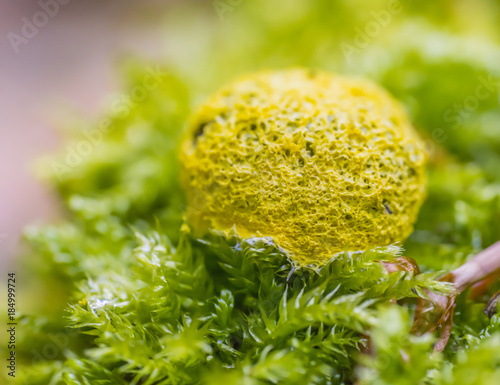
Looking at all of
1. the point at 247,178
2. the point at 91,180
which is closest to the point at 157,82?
the point at 91,180

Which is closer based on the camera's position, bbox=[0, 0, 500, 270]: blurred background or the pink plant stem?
the pink plant stem

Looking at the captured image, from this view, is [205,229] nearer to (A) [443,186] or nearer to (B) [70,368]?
(B) [70,368]

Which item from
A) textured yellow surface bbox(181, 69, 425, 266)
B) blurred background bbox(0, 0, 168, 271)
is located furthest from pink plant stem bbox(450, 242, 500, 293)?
blurred background bbox(0, 0, 168, 271)

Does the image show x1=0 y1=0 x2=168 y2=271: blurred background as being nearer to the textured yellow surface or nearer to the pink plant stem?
the textured yellow surface

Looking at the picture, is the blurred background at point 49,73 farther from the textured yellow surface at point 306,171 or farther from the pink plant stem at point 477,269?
the pink plant stem at point 477,269

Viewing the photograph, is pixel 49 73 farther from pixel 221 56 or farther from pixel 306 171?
pixel 306 171

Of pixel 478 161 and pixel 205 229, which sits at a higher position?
pixel 205 229

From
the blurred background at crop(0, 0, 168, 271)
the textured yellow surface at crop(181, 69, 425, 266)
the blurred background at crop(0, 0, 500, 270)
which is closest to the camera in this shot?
the textured yellow surface at crop(181, 69, 425, 266)
